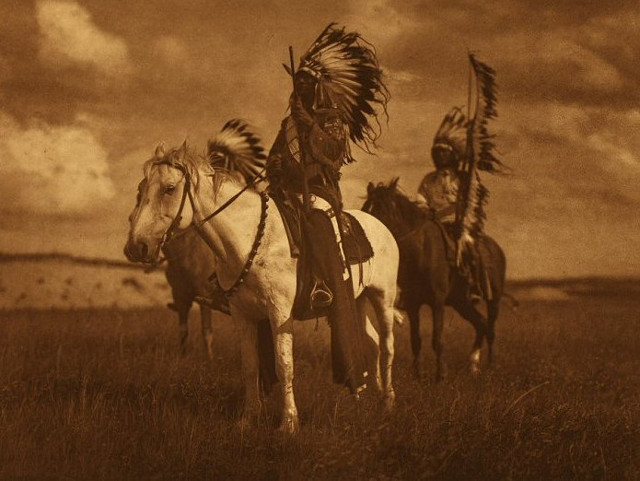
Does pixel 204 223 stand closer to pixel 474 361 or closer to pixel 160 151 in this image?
pixel 160 151

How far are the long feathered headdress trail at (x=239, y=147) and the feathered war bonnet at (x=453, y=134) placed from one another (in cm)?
287

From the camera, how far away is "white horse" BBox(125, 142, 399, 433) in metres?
5.45

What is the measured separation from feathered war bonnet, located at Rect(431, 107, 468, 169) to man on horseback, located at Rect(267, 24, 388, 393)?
9.75 feet

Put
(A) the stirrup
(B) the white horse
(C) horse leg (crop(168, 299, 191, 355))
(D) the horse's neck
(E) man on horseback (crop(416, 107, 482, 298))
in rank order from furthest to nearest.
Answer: (E) man on horseback (crop(416, 107, 482, 298)), (C) horse leg (crop(168, 299, 191, 355)), (A) the stirrup, (D) the horse's neck, (B) the white horse

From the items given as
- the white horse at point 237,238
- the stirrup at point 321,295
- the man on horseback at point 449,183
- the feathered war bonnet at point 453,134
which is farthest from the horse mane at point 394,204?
the white horse at point 237,238

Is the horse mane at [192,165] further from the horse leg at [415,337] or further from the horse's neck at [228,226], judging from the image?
the horse leg at [415,337]

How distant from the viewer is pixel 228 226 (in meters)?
5.79

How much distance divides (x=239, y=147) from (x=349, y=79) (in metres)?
1.64

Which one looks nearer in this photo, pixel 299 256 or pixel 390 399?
pixel 299 256

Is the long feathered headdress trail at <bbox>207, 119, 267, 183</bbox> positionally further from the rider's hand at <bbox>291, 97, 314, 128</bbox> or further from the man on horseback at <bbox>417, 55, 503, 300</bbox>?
the man on horseback at <bbox>417, 55, 503, 300</bbox>

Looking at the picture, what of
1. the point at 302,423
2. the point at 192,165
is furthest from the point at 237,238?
the point at 302,423

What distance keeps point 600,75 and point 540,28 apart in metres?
1.22

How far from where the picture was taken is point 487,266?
34.5ft

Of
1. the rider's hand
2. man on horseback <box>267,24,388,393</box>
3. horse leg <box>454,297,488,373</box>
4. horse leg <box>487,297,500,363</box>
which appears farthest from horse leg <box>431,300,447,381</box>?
the rider's hand
